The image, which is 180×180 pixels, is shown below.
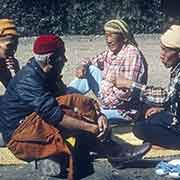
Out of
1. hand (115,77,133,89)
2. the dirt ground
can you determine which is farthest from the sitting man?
hand (115,77,133,89)

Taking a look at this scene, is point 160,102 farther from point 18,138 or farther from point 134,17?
point 134,17

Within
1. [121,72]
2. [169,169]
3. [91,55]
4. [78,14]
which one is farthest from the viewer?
[78,14]

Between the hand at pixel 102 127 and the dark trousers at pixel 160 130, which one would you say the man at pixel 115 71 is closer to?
the dark trousers at pixel 160 130

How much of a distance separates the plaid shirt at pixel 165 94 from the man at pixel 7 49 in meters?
1.21

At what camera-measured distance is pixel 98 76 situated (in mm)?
7684

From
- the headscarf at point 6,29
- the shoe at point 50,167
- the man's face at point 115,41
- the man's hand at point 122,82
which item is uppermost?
the headscarf at point 6,29

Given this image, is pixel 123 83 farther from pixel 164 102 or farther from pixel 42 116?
pixel 42 116

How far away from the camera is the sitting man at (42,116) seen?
6.17 m

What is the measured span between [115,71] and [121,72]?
9 cm

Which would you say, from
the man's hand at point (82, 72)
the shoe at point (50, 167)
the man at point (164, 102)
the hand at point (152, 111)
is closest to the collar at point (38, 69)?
the shoe at point (50, 167)

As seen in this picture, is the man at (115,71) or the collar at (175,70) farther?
the man at (115,71)

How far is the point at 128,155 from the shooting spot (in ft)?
21.5

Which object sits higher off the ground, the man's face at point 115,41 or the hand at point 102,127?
the man's face at point 115,41

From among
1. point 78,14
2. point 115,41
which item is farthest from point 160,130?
point 78,14
